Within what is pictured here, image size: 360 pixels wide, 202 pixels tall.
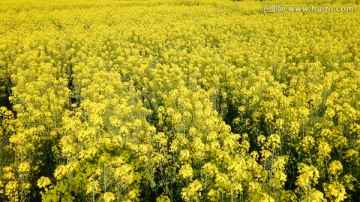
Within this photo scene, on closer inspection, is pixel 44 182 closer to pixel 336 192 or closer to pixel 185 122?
pixel 185 122

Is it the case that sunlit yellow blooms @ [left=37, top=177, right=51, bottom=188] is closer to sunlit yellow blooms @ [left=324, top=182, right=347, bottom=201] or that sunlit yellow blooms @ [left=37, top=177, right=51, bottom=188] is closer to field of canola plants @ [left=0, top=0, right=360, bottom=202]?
field of canola plants @ [left=0, top=0, right=360, bottom=202]

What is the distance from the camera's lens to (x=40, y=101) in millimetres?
9844

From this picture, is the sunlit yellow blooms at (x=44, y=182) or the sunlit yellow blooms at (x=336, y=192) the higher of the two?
the sunlit yellow blooms at (x=44, y=182)

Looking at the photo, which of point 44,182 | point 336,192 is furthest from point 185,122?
point 336,192

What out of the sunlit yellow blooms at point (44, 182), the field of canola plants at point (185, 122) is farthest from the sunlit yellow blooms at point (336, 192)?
the sunlit yellow blooms at point (44, 182)

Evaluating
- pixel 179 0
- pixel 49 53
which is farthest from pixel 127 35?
pixel 179 0

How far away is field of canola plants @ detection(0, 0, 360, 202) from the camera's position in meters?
6.21

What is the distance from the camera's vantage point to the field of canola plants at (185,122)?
20.4 ft

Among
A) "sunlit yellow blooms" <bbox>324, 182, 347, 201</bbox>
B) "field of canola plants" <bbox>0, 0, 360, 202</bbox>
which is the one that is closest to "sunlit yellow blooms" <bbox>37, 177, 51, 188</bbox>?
"field of canola plants" <bbox>0, 0, 360, 202</bbox>

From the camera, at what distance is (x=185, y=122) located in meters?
8.78

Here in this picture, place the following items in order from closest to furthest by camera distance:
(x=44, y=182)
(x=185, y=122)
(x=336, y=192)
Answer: (x=336, y=192)
(x=44, y=182)
(x=185, y=122)

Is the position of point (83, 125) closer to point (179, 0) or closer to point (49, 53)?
point (49, 53)

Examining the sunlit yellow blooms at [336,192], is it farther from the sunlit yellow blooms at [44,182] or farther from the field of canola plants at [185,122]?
the sunlit yellow blooms at [44,182]

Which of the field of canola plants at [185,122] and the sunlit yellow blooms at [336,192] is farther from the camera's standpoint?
the field of canola plants at [185,122]
